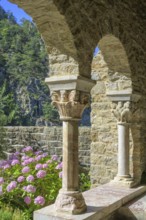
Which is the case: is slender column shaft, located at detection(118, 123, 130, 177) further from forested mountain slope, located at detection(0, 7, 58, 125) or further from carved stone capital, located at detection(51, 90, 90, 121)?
forested mountain slope, located at detection(0, 7, 58, 125)

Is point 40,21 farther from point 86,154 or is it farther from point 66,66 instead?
point 86,154

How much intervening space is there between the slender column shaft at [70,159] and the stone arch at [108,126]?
171cm

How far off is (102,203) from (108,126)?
2064 millimetres

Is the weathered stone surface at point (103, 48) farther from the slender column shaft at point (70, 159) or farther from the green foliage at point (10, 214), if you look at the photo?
the green foliage at point (10, 214)

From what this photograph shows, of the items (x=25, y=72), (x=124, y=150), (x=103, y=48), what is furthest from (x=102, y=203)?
(x=25, y=72)

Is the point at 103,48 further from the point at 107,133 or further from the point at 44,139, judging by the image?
the point at 44,139

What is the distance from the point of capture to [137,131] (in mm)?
4793

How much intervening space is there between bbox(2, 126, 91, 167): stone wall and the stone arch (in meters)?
1.72

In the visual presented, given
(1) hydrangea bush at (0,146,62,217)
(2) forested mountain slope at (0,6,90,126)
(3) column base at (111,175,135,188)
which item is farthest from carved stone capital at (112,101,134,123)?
(2) forested mountain slope at (0,6,90,126)

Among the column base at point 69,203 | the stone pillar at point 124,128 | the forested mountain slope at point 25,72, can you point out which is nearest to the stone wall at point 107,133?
the stone pillar at point 124,128

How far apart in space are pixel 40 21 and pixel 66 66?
1.80 ft

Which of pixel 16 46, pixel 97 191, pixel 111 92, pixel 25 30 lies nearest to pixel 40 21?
pixel 111 92

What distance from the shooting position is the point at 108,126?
214 inches

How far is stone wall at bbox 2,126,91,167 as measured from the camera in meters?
7.29
